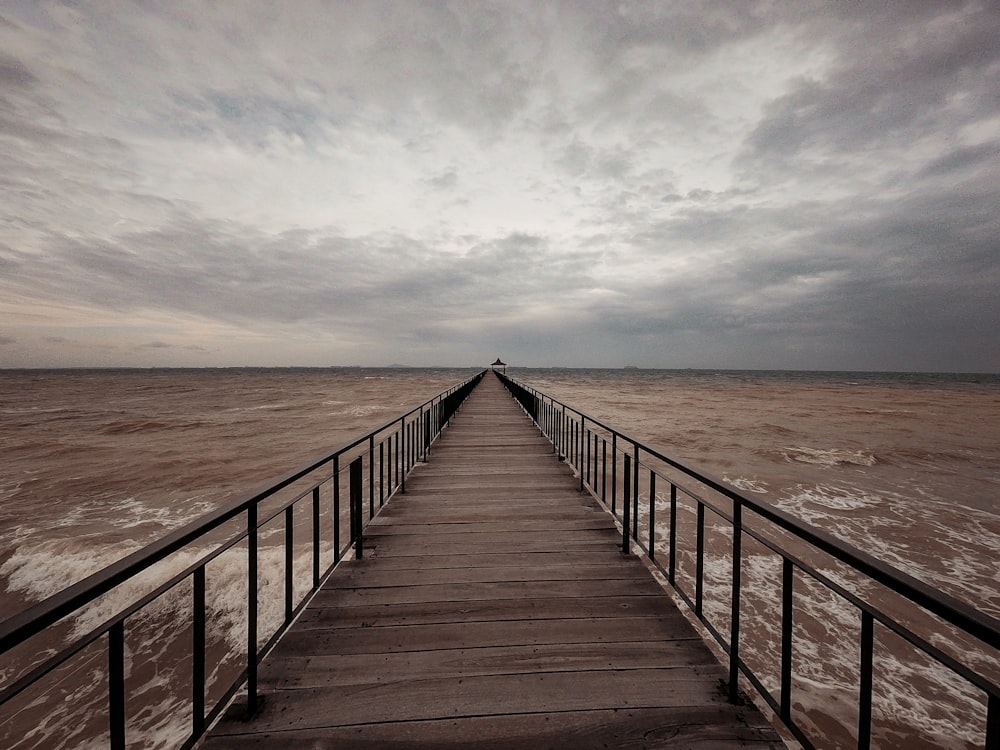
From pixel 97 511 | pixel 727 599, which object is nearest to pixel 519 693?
pixel 727 599

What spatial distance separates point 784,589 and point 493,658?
159 cm

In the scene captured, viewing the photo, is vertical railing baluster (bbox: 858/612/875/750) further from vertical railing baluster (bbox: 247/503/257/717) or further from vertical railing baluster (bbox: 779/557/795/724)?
vertical railing baluster (bbox: 247/503/257/717)

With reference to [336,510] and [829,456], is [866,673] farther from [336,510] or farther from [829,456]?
[829,456]

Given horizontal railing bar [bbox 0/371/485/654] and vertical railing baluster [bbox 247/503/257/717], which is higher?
horizontal railing bar [bbox 0/371/485/654]

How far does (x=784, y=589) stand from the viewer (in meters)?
1.86

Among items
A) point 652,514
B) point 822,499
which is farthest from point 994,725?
point 822,499

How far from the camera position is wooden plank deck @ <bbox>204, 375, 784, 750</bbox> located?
1946 millimetres

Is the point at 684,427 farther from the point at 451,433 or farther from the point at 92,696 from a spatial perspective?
the point at 92,696

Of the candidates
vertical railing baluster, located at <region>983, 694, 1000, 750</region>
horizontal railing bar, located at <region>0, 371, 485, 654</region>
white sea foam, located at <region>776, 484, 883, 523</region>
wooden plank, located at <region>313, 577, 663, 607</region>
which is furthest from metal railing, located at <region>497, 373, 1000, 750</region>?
horizontal railing bar, located at <region>0, 371, 485, 654</region>

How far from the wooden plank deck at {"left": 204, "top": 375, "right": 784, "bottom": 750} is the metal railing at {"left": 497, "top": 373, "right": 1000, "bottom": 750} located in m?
0.26

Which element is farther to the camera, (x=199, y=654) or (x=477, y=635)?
(x=477, y=635)

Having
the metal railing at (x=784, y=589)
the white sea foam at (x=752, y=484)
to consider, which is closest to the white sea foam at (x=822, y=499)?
A: the white sea foam at (x=752, y=484)

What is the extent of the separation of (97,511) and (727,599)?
36.4 ft

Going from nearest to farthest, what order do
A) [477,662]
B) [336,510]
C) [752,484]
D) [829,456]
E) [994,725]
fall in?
1. [994,725]
2. [477,662]
3. [336,510]
4. [752,484]
5. [829,456]
